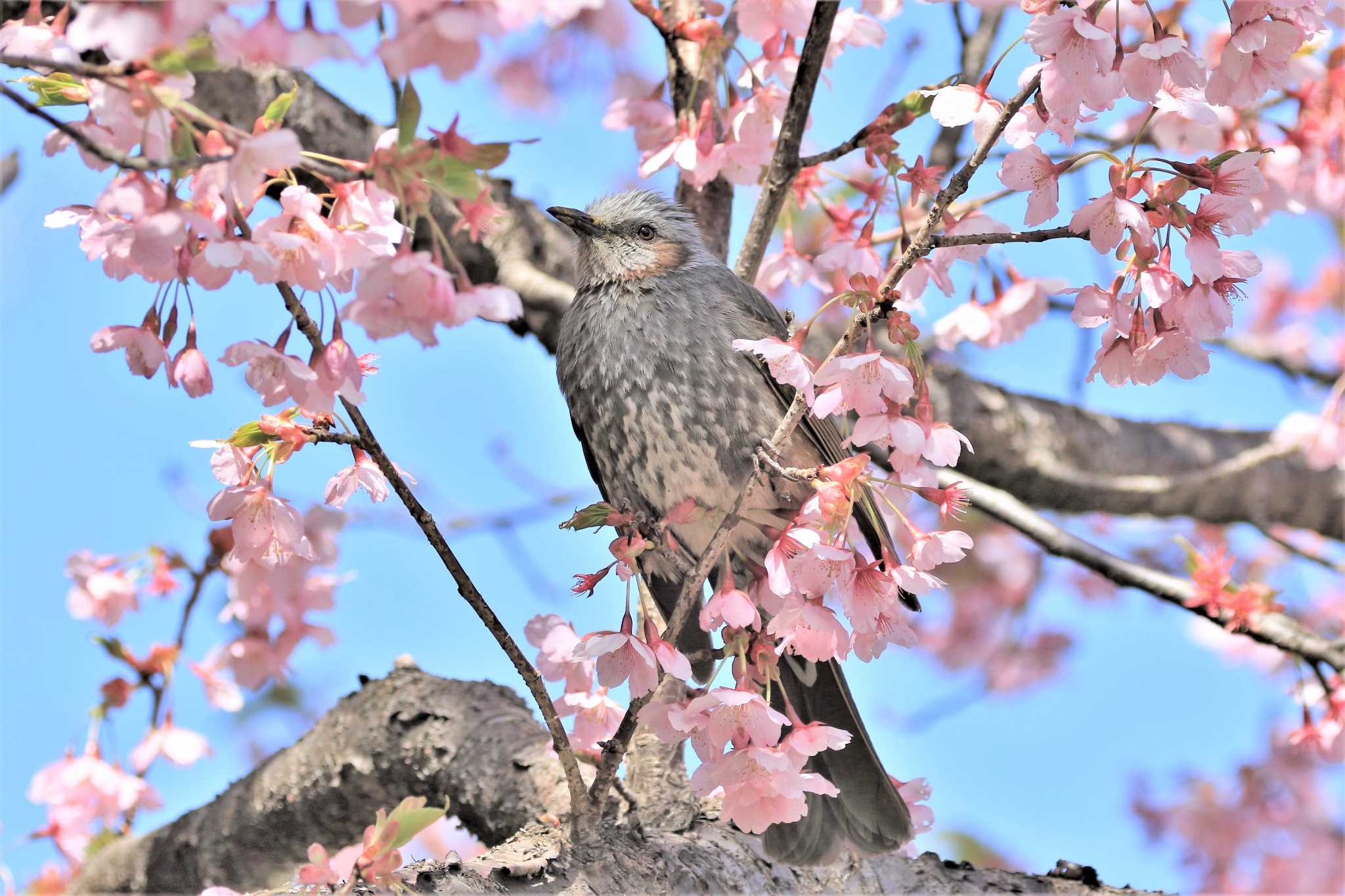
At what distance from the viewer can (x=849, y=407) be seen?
5.32 feet

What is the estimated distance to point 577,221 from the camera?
2.80 meters

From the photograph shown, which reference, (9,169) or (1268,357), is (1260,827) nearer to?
(1268,357)

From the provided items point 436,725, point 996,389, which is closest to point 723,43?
point 436,725

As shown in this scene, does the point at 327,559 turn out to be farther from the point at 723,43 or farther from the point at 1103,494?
the point at 1103,494

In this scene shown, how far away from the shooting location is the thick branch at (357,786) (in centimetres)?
260

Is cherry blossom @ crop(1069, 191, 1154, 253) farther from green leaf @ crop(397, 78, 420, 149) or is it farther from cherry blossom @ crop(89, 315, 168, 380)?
cherry blossom @ crop(89, 315, 168, 380)

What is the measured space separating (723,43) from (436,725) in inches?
63.5

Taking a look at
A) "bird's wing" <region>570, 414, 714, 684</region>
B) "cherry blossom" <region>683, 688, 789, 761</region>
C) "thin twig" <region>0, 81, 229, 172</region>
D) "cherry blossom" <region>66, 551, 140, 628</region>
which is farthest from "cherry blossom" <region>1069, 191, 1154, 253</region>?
"cherry blossom" <region>66, 551, 140, 628</region>

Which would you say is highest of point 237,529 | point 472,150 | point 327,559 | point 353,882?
point 327,559

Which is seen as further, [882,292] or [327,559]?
[327,559]

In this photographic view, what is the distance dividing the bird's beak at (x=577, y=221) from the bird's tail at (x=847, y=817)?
44.7 inches

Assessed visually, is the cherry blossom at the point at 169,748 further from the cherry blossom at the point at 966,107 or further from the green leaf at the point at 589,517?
the cherry blossom at the point at 966,107

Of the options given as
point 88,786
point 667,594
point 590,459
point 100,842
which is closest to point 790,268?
point 590,459

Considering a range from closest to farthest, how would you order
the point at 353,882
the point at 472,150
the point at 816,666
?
the point at 472,150
the point at 353,882
the point at 816,666
